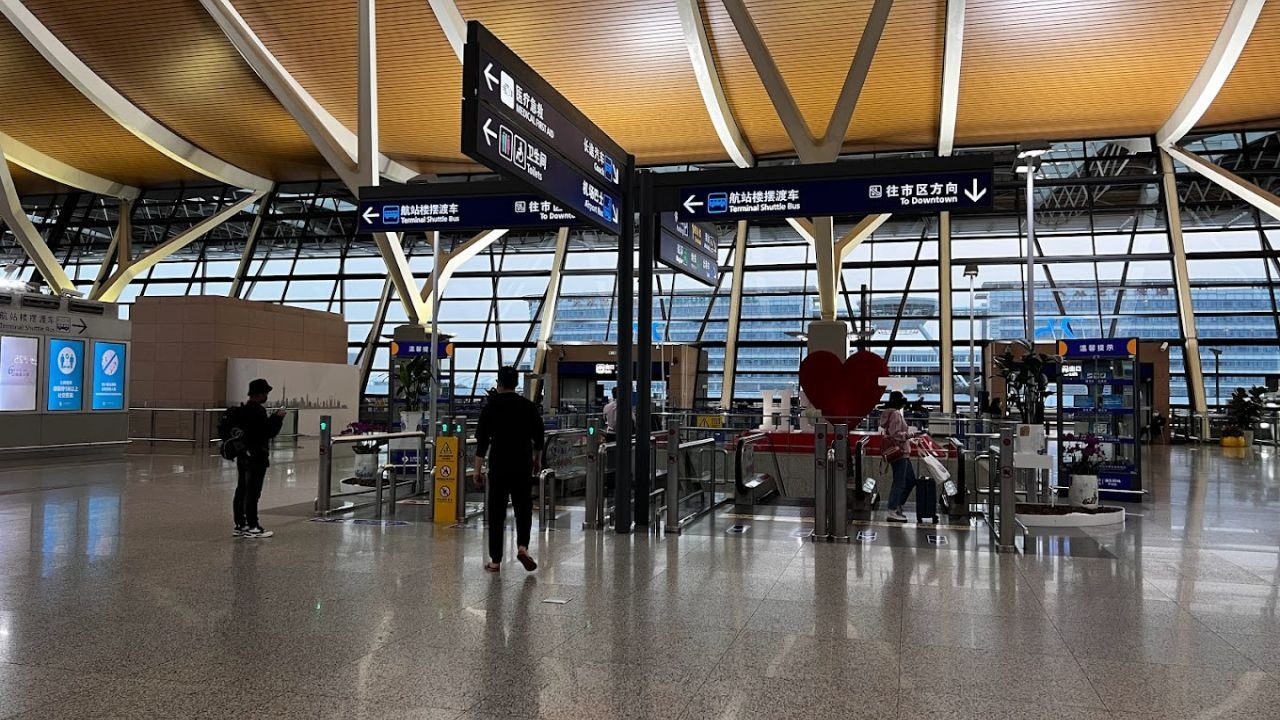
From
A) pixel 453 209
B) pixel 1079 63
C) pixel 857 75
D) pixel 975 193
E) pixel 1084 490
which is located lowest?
pixel 1084 490

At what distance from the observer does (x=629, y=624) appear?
16.6 ft

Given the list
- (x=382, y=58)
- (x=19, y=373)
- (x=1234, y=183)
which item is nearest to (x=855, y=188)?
(x=19, y=373)

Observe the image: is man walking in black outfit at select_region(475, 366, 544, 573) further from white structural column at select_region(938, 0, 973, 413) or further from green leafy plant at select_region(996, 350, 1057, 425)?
white structural column at select_region(938, 0, 973, 413)

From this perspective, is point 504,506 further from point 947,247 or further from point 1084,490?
point 947,247

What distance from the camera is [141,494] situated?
36.4ft

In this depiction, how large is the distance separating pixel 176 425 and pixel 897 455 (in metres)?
16.2

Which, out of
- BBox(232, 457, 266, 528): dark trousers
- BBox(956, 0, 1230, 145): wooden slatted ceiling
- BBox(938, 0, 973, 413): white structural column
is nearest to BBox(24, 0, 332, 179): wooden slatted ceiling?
BBox(232, 457, 266, 528): dark trousers

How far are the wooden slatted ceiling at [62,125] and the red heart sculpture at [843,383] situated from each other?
62.4 ft

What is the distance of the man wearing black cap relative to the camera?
8.08m

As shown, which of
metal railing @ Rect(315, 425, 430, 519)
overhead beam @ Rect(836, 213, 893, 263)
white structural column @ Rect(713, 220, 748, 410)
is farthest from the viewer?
white structural column @ Rect(713, 220, 748, 410)

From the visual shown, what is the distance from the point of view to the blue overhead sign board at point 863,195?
848 cm

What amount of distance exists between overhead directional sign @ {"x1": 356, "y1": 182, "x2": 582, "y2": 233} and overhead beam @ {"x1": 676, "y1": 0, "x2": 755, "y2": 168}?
1003 centimetres

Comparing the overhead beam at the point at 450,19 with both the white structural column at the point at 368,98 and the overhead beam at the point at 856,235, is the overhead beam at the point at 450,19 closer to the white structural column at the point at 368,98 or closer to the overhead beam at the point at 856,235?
the white structural column at the point at 368,98

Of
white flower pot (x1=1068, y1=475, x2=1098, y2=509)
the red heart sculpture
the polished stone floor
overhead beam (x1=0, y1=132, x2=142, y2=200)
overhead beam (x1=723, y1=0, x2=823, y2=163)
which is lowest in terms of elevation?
the polished stone floor
